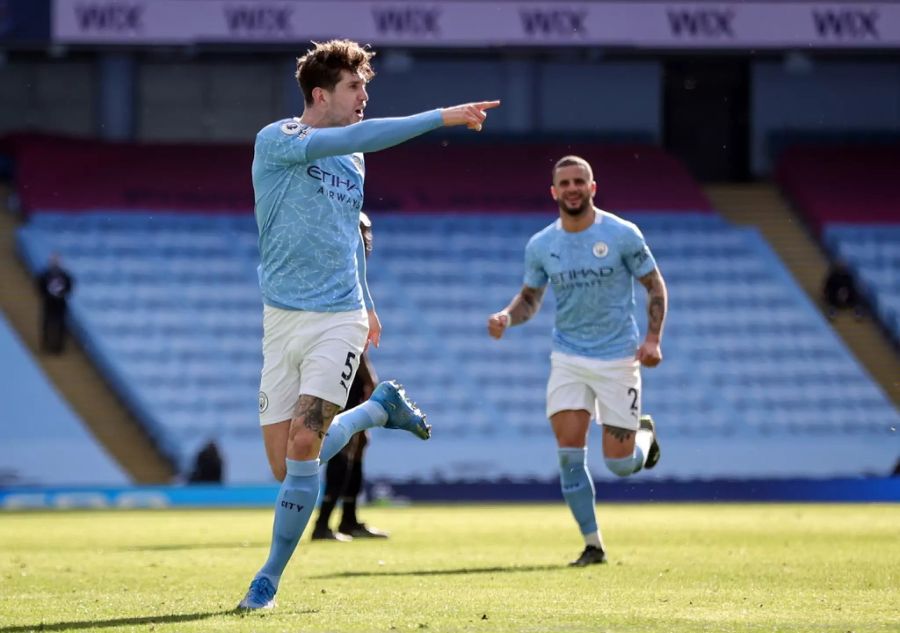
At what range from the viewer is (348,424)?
7660 mm

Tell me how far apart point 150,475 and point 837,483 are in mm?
8945

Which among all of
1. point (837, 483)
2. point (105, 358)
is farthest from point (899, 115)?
point (105, 358)

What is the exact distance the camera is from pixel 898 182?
29422mm

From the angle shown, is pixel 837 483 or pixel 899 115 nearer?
pixel 837 483

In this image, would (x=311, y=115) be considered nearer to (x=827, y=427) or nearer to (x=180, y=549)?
(x=180, y=549)

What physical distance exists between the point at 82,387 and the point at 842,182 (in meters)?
13.3

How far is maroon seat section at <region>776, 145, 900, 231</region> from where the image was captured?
2906cm

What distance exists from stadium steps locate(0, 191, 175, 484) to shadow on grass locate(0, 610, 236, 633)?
1663 centimetres

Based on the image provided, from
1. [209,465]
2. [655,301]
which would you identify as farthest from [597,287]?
[209,465]

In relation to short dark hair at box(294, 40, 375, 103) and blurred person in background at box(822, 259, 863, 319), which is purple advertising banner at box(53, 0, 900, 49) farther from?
short dark hair at box(294, 40, 375, 103)

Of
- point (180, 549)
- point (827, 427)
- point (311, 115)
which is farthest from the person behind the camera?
point (827, 427)

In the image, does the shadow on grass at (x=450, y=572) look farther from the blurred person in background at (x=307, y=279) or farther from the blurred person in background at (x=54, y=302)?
the blurred person in background at (x=54, y=302)

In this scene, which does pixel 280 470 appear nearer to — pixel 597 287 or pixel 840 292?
pixel 597 287

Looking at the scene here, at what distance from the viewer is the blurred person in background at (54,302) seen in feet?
80.7
